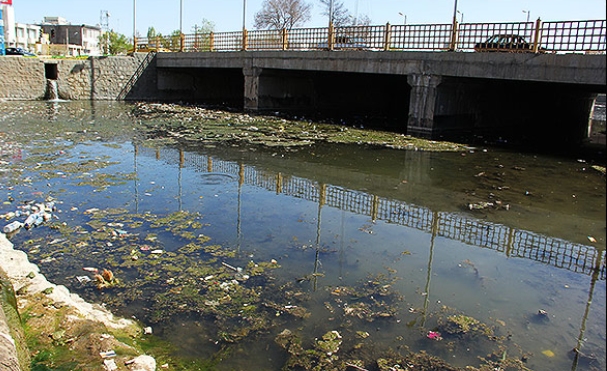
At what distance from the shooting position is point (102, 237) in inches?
205

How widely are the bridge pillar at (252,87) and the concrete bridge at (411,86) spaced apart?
4cm

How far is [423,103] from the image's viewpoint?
15.0 meters

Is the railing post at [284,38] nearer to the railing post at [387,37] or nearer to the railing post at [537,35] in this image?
the railing post at [387,37]

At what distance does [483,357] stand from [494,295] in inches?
43.1

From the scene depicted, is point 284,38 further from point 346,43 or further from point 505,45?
point 505,45

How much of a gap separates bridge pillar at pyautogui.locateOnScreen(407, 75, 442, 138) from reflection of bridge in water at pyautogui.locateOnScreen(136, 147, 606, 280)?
765cm

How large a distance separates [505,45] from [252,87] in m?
11.4

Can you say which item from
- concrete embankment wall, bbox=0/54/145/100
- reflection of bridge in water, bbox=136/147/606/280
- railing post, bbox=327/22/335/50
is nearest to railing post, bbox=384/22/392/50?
railing post, bbox=327/22/335/50

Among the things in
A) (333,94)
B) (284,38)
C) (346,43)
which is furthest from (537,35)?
(333,94)

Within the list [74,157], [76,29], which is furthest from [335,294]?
[76,29]

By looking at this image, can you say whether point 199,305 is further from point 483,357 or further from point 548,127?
point 548,127

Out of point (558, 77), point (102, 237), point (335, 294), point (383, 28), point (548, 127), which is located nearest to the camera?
point (335, 294)

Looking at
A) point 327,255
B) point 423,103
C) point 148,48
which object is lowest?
point 327,255

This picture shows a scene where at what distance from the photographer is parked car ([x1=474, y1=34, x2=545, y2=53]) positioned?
12.8 meters
